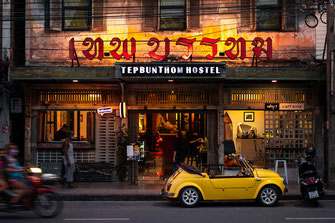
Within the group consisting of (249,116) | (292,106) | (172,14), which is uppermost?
(172,14)

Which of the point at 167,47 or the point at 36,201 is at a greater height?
the point at 167,47

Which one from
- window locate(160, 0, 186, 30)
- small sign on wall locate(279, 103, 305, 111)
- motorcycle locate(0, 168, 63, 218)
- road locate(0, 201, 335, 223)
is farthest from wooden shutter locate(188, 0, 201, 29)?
motorcycle locate(0, 168, 63, 218)

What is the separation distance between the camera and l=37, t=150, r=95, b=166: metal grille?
1758 centimetres

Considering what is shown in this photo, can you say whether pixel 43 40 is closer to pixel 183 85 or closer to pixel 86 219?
pixel 183 85

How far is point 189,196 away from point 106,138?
243 inches

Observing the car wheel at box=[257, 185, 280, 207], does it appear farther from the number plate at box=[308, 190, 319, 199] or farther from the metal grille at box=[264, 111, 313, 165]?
the metal grille at box=[264, 111, 313, 165]

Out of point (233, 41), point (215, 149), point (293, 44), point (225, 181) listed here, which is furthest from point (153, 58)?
point (225, 181)

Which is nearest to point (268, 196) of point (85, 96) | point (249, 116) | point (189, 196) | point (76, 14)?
point (189, 196)

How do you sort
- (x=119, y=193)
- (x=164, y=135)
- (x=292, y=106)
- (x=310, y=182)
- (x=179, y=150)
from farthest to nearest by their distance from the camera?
1. (x=164, y=135)
2. (x=292, y=106)
3. (x=179, y=150)
4. (x=119, y=193)
5. (x=310, y=182)

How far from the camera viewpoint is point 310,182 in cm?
1256

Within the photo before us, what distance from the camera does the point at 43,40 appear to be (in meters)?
17.7

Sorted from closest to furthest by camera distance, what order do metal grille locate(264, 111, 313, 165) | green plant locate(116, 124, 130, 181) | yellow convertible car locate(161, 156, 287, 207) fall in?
yellow convertible car locate(161, 156, 287, 207) < green plant locate(116, 124, 130, 181) < metal grille locate(264, 111, 313, 165)

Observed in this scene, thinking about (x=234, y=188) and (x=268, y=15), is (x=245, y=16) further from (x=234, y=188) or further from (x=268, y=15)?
(x=234, y=188)

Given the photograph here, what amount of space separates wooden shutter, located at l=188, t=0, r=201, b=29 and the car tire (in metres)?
7.86
